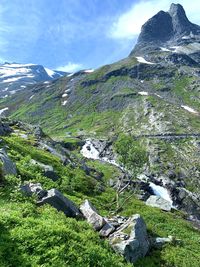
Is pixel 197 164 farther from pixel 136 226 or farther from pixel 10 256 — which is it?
pixel 10 256

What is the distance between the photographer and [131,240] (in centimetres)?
2805

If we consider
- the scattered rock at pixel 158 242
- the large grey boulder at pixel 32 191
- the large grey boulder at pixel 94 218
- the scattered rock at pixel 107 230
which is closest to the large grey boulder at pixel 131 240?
the scattered rock at pixel 107 230

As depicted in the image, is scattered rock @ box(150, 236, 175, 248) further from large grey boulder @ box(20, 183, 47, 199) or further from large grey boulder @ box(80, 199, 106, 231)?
large grey boulder @ box(20, 183, 47, 199)

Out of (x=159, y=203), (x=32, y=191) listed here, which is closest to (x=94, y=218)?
(x=32, y=191)

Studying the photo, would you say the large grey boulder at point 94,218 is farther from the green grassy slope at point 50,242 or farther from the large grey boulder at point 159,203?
the large grey boulder at point 159,203

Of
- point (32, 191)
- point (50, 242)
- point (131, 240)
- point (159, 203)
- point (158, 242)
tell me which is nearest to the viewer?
point (50, 242)

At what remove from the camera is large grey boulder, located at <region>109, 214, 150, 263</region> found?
2698 cm

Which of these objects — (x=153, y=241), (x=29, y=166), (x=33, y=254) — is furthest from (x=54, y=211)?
(x=29, y=166)

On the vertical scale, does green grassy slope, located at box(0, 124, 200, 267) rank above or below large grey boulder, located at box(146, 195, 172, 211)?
above

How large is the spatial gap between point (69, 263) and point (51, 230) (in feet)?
8.79

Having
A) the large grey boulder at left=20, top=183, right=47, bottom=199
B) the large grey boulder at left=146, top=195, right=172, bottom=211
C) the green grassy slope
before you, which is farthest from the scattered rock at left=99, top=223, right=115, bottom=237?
the large grey boulder at left=146, top=195, right=172, bottom=211

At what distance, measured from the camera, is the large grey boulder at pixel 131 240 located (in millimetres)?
26984

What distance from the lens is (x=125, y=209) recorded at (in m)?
51.7

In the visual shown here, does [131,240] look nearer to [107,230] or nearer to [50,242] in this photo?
[107,230]
